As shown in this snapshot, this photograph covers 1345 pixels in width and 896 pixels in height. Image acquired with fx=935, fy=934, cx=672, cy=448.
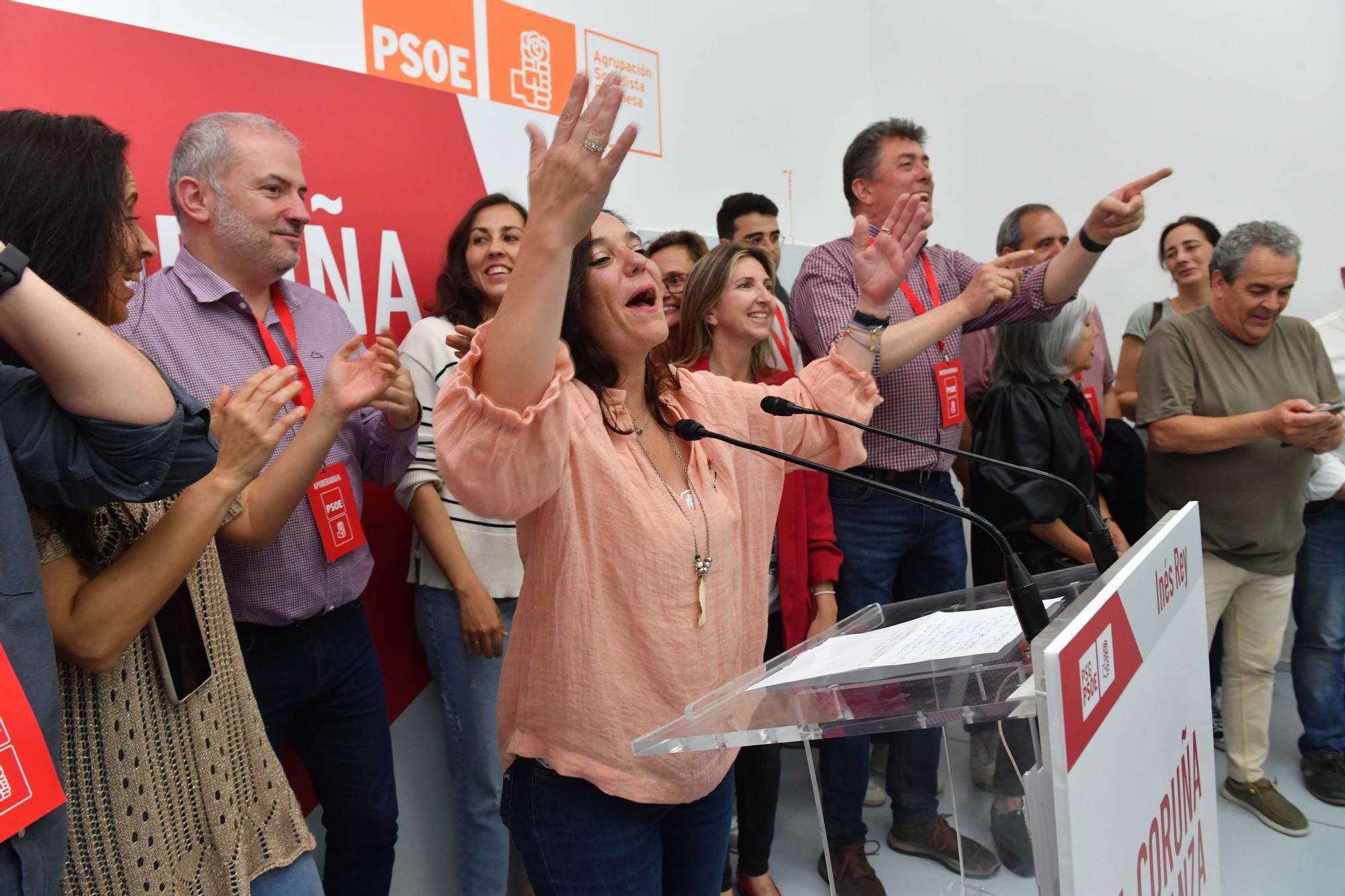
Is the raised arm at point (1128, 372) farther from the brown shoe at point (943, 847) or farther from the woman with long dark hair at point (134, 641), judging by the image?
the woman with long dark hair at point (134, 641)

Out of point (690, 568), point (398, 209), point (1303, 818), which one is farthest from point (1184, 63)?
Answer: point (690, 568)

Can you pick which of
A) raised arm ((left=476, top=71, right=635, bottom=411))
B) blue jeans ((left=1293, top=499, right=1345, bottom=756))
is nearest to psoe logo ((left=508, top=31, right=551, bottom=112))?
raised arm ((left=476, top=71, right=635, bottom=411))

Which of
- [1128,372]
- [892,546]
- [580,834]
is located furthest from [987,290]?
[1128,372]

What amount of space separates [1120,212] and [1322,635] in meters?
1.58

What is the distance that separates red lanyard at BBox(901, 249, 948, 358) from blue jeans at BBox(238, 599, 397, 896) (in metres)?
1.56

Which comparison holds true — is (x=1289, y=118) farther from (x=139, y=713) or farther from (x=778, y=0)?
(x=139, y=713)

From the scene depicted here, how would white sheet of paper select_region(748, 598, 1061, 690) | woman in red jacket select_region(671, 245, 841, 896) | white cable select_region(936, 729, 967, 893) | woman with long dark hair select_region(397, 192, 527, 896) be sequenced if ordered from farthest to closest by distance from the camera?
1. woman in red jacket select_region(671, 245, 841, 896)
2. woman with long dark hair select_region(397, 192, 527, 896)
3. white cable select_region(936, 729, 967, 893)
4. white sheet of paper select_region(748, 598, 1061, 690)

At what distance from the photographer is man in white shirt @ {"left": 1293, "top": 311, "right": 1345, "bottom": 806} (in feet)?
9.26

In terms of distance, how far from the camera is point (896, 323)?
2465 mm

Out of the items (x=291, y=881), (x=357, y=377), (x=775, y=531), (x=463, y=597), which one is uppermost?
(x=357, y=377)

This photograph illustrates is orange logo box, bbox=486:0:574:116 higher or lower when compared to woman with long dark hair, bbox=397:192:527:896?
higher

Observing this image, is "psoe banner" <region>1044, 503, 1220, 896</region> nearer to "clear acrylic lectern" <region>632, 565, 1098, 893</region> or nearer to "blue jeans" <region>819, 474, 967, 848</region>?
"clear acrylic lectern" <region>632, 565, 1098, 893</region>

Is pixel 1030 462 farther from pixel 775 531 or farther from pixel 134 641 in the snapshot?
pixel 134 641

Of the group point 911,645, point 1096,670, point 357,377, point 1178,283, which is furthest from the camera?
point 1178,283
